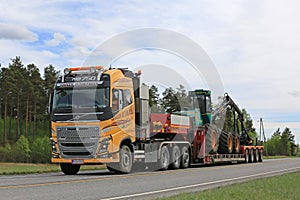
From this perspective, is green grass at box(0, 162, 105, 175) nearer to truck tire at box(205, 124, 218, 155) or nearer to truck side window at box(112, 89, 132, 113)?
truck side window at box(112, 89, 132, 113)

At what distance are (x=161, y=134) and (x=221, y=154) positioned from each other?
8700mm

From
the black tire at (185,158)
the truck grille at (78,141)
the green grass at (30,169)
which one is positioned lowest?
the green grass at (30,169)

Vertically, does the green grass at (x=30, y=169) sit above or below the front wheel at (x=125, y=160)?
below

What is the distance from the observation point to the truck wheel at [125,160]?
18.6m

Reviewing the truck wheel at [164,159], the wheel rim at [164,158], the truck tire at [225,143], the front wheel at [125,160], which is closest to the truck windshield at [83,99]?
the front wheel at [125,160]

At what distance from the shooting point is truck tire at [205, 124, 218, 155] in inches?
1084

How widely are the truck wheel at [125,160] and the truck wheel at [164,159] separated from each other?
3.12m

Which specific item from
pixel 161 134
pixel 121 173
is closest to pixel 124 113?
pixel 121 173

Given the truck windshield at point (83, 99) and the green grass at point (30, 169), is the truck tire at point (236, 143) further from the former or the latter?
the truck windshield at point (83, 99)

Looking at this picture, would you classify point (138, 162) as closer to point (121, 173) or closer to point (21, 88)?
point (121, 173)

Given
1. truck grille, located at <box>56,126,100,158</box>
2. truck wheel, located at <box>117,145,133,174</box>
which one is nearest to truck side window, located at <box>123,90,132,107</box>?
truck wheel, located at <box>117,145,133,174</box>

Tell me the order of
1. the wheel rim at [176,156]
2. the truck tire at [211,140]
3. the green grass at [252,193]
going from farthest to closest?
the truck tire at [211,140] → the wheel rim at [176,156] → the green grass at [252,193]

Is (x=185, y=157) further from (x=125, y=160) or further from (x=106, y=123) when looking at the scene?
(x=106, y=123)

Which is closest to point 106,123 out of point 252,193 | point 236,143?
point 252,193
